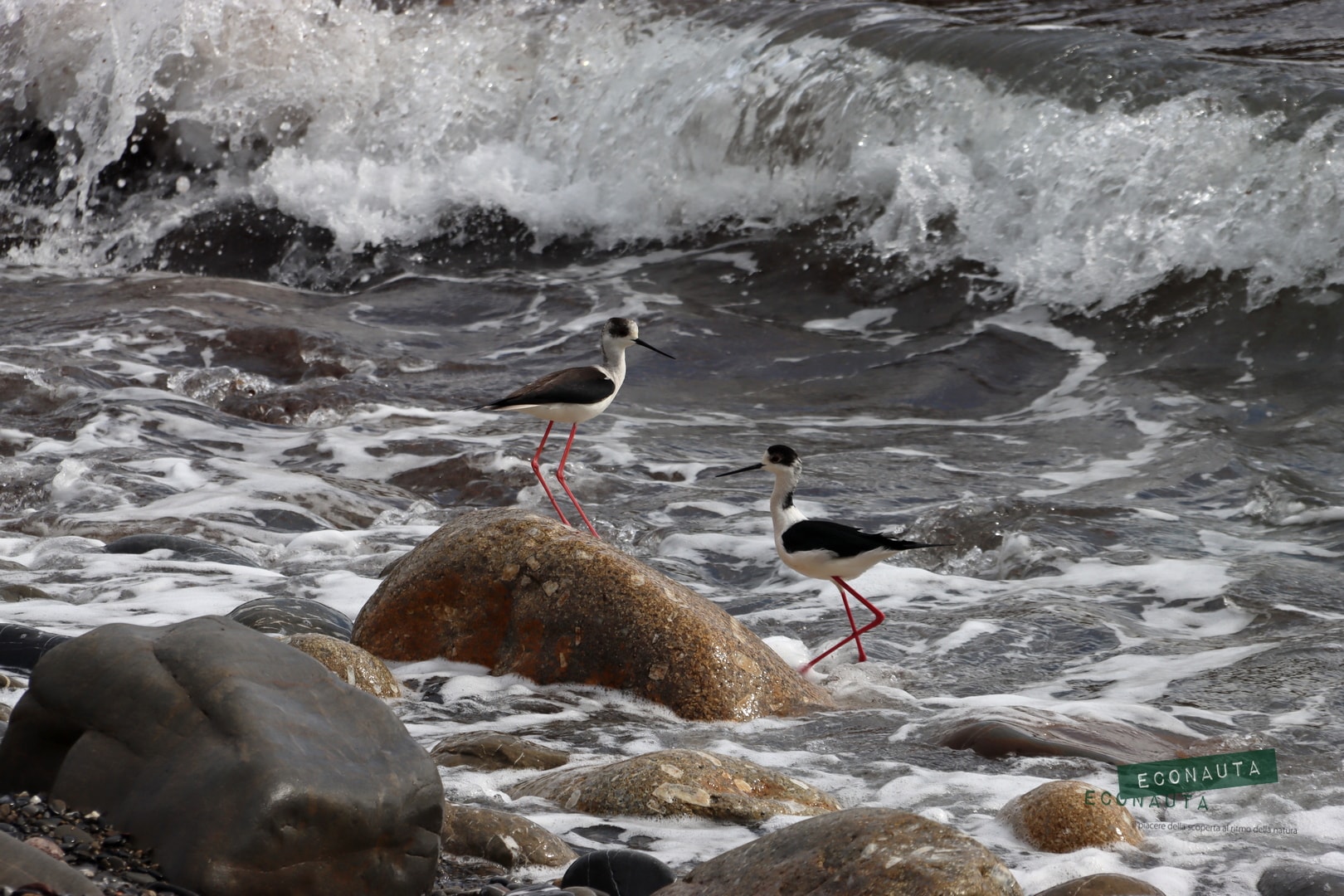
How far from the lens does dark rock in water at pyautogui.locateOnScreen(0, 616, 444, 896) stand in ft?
9.21

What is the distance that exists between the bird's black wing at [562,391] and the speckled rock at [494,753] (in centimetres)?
273

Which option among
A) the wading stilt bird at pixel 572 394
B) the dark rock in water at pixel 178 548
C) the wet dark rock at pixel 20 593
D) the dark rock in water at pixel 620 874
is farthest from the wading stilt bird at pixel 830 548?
the wet dark rock at pixel 20 593

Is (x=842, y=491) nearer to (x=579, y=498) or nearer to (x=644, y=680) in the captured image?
(x=579, y=498)

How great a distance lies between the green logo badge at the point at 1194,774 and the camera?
12.8 ft

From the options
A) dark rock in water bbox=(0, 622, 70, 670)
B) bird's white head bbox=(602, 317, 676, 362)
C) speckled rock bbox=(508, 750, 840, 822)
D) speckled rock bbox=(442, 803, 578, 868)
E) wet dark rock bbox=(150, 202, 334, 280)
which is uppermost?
bird's white head bbox=(602, 317, 676, 362)

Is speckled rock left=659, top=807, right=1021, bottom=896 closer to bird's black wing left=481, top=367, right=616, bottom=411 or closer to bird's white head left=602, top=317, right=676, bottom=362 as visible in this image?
bird's black wing left=481, top=367, right=616, bottom=411

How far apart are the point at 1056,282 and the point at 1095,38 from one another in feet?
8.58

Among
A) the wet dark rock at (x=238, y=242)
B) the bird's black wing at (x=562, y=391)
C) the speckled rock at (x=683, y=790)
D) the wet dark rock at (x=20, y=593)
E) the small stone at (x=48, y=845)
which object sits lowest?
the wet dark rock at (x=238, y=242)

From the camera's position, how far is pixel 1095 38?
12.1m

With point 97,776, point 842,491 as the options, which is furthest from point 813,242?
point 97,776

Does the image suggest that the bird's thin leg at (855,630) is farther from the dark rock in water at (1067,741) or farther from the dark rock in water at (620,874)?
the dark rock in water at (620,874)

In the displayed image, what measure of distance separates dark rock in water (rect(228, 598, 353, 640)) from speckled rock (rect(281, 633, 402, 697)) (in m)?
0.35

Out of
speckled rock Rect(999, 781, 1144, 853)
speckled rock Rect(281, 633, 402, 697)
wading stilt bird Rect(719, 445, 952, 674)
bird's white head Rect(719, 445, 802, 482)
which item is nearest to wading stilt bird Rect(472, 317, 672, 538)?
bird's white head Rect(719, 445, 802, 482)

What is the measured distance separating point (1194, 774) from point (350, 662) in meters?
2.54
